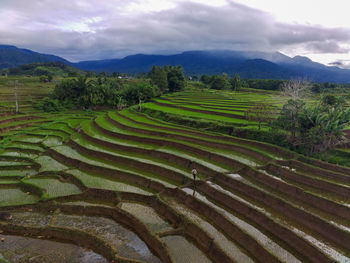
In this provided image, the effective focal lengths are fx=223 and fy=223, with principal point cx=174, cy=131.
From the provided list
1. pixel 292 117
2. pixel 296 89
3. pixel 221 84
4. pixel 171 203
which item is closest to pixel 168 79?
pixel 221 84

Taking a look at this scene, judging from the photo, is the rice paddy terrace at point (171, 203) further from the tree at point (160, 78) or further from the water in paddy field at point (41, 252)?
the tree at point (160, 78)

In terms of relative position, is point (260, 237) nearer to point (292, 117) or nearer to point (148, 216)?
point (148, 216)

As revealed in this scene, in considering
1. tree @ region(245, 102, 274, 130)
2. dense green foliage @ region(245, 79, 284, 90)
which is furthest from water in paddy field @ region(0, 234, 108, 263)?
dense green foliage @ region(245, 79, 284, 90)

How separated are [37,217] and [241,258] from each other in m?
11.5

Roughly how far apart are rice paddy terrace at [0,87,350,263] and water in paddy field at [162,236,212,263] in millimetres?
57

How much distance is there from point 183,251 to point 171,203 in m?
3.55

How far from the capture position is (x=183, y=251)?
1067cm

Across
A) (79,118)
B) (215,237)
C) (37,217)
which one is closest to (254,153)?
(215,237)

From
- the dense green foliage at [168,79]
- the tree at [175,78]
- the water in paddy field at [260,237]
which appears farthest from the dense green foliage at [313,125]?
the tree at [175,78]

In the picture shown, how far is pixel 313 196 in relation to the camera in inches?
515

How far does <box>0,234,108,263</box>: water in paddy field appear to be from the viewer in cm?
1038

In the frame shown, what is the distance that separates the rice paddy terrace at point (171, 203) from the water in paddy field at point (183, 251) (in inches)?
2.2

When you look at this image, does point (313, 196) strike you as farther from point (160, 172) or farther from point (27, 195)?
point (27, 195)

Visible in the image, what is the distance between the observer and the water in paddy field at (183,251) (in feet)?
33.3
